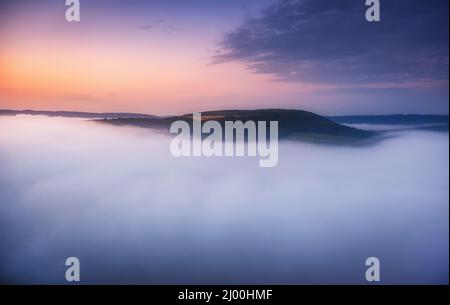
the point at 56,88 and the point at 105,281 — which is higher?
the point at 56,88

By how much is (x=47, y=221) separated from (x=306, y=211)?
1.21 meters

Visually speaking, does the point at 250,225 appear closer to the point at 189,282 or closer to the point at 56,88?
the point at 189,282

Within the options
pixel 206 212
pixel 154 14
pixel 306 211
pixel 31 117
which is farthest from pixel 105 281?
pixel 154 14

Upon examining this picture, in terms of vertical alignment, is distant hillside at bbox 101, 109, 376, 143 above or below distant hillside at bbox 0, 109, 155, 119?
below

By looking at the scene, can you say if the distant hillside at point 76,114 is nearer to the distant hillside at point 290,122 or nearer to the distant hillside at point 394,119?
the distant hillside at point 290,122

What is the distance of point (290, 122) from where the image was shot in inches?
66.2

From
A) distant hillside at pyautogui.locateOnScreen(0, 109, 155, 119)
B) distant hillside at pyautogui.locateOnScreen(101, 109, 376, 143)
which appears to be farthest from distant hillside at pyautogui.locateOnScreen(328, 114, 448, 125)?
distant hillside at pyautogui.locateOnScreen(0, 109, 155, 119)

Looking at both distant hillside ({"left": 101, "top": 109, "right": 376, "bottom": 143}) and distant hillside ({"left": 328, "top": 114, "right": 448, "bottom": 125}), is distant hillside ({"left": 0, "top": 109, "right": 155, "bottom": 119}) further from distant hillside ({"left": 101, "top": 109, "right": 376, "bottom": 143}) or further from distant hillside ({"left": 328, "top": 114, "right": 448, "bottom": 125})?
distant hillside ({"left": 328, "top": 114, "right": 448, "bottom": 125})

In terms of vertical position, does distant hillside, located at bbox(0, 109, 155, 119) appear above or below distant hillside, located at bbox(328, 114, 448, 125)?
above

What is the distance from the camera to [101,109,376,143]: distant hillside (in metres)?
1.68

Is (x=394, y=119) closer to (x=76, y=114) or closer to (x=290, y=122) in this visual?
(x=290, y=122)

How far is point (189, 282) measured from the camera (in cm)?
169

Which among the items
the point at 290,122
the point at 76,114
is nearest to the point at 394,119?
the point at 290,122

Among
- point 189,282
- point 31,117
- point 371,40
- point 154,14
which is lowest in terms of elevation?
point 189,282
